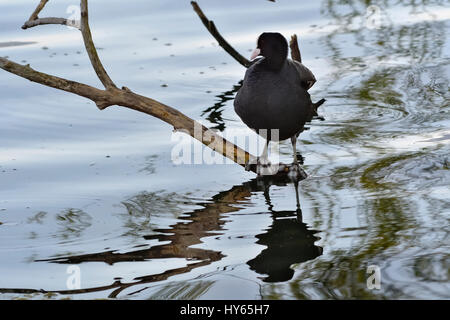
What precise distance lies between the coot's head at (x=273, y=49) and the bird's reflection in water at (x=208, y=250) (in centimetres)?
88

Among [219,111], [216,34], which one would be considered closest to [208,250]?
[219,111]

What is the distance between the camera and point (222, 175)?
229 inches

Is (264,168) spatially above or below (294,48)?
below

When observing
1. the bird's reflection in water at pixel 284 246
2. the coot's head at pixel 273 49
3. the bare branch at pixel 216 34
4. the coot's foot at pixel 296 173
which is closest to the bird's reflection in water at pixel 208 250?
the bird's reflection in water at pixel 284 246

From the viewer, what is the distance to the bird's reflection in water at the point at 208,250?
167 inches

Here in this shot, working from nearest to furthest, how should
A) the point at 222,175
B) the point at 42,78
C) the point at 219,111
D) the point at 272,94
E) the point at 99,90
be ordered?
the point at 42,78 → the point at 99,90 → the point at 272,94 → the point at 222,175 → the point at 219,111

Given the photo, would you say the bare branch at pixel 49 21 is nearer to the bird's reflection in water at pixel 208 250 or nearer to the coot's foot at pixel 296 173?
the bird's reflection in water at pixel 208 250

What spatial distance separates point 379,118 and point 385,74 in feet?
3.55

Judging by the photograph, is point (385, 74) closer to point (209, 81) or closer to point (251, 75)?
point (209, 81)

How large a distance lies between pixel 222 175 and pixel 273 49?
2.93ft

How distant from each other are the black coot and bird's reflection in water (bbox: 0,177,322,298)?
1.76 feet

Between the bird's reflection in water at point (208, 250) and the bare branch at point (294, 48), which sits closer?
the bird's reflection in water at point (208, 250)

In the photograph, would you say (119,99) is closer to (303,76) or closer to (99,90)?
(99,90)
